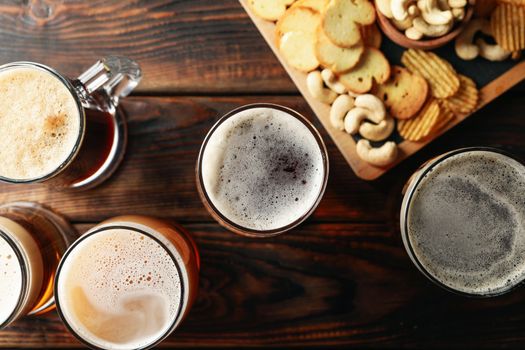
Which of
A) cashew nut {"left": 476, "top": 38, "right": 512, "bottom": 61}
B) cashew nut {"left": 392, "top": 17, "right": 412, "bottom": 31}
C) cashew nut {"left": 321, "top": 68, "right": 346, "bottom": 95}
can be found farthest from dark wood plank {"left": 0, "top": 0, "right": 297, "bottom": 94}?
cashew nut {"left": 476, "top": 38, "right": 512, "bottom": 61}

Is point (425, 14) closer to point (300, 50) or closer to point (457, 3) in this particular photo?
point (457, 3)

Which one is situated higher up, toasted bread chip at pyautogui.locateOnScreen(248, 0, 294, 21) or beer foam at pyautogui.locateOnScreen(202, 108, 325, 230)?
toasted bread chip at pyautogui.locateOnScreen(248, 0, 294, 21)

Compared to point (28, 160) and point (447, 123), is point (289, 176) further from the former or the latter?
point (28, 160)

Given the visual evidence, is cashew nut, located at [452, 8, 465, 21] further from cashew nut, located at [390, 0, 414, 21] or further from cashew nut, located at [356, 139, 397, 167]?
cashew nut, located at [356, 139, 397, 167]

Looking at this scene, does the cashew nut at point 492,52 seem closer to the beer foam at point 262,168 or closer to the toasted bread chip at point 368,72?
the toasted bread chip at point 368,72

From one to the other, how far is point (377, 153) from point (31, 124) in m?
0.52

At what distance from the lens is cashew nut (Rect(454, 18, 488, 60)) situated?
2.94ft

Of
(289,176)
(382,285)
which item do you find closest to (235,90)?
(289,176)

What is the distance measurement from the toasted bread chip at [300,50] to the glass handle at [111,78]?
0.77 ft

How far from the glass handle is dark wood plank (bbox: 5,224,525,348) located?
0.24 m

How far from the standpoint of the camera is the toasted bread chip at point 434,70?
0.90 m

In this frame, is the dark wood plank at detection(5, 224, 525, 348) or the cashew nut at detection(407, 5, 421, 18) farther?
the dark wood plank at detection(5, 224, 525, 348)

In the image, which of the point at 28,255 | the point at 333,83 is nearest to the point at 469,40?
the point at 333,83

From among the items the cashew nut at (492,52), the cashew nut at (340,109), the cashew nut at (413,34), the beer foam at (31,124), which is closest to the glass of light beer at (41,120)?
the beer foam at (31,124)
